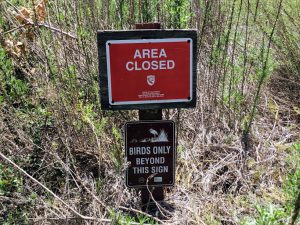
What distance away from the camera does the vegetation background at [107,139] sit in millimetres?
2426

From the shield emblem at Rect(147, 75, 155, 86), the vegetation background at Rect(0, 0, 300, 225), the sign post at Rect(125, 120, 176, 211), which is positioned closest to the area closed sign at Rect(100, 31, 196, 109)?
the shield emblem at Rect(147, 75, 155, 86)

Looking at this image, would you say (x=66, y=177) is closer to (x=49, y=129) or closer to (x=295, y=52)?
(x=49, y=129)

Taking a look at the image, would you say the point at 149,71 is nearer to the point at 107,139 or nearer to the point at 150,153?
the point at 150,153

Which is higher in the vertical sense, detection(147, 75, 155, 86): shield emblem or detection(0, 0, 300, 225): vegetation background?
detection(147, 75, 155, 86): shield emblem

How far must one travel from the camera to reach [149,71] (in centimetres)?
219

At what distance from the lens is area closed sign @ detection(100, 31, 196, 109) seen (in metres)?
2.15

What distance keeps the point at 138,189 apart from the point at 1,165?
2.61ft

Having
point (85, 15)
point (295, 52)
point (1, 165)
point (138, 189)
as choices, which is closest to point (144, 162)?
point (138, 189)

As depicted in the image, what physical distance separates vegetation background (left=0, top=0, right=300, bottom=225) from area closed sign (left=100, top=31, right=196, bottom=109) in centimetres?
40

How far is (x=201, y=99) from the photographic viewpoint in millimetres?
Answer: 3100

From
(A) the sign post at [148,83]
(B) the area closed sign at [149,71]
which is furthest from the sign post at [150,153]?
(B) the area closed sign at [149,71]

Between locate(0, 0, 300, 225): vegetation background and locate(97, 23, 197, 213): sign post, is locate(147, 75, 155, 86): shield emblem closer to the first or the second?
locate(97, 23, 197, 213): sign post

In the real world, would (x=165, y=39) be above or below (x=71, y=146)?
above

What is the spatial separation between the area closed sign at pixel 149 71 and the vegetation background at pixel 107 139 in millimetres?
400
